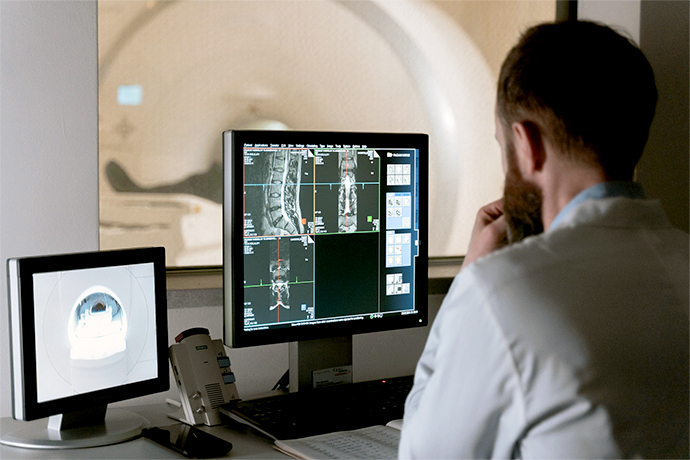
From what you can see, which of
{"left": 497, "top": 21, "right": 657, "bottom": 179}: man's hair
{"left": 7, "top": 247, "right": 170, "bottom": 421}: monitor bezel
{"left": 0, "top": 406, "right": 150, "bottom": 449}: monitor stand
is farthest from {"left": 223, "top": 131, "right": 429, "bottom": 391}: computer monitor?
{"left": 497, "top": 21, "right": 657, "bottom": 179}: man's hair

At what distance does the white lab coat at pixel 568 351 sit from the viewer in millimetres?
825

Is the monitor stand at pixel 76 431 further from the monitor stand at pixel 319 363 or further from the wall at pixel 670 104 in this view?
the wall at pixel 670 104

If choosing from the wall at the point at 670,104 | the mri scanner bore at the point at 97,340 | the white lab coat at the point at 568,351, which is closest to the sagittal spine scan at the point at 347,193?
the mri scanner bore at the point at 97,340

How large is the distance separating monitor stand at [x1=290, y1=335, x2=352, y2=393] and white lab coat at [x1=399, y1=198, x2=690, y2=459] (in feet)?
2.09

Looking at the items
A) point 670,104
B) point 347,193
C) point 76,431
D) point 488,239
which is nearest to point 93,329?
point 76,431

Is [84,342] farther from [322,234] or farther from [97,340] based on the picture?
[322,234]

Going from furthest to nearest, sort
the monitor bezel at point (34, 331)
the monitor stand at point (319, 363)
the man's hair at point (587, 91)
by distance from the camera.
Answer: the monitor stand at point (319, 363) → the monitor bezel at point (34, 331) → the man's hair at point (587, 91)

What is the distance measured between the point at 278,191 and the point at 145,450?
0.56 metres

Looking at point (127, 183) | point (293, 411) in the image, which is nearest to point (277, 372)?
point (293, 411)

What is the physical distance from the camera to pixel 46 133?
151 centimetres

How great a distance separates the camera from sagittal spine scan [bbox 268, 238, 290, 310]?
145 centimetres

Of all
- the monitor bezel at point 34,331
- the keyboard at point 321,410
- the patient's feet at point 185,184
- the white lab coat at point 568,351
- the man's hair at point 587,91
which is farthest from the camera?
the patient's feet at point 185,184

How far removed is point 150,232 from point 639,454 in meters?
1.36

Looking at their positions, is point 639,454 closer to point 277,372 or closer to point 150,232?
point 277,372
